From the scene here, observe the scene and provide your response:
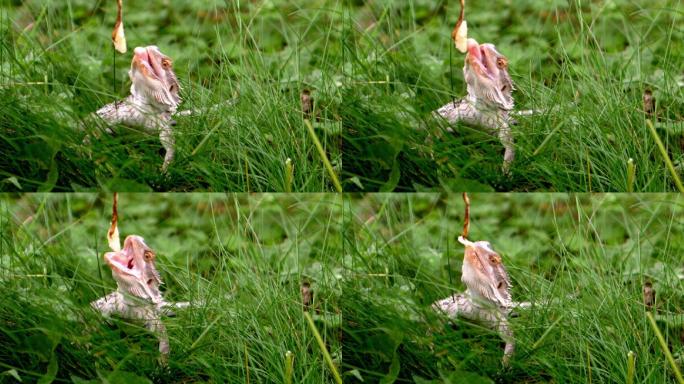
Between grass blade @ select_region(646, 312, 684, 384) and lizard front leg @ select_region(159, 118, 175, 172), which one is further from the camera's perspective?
lizard front leg @ select_region(159, 118, 175, 172)

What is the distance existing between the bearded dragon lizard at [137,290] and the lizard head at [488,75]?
3.78 ft

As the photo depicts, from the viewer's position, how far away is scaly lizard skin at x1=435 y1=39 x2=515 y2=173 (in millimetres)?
4570

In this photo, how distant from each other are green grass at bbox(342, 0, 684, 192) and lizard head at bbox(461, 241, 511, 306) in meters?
0.21

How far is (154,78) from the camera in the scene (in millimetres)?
4570

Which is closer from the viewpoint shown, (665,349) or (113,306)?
(665,349)

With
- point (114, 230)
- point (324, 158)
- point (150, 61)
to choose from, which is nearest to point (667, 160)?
point (324, 158)

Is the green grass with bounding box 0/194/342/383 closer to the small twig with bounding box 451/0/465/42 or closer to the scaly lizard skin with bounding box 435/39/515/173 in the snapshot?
the scaly lizard skin with bounding box 435/39/515/173

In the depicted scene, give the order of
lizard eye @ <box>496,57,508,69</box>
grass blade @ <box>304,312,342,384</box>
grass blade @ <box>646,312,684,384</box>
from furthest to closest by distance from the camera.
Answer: lizard eye @ <box>496,57,508,69</box> → grass blade @ <box>304,312,342,384</box> → grass blade @ <box>646,312,684,384</box>

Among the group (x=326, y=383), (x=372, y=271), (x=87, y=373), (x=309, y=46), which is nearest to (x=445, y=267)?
(x=372, y=271)

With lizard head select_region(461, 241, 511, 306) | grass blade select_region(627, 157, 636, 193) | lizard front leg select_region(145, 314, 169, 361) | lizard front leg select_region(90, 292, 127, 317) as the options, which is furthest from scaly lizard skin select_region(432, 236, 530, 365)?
lizard front leg select_region(90, 292, 127, 317)

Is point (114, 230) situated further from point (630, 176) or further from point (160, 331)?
point (630, 176)

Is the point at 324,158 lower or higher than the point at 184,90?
lower

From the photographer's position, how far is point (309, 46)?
4.64 metres

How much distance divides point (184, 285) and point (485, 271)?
96cm
